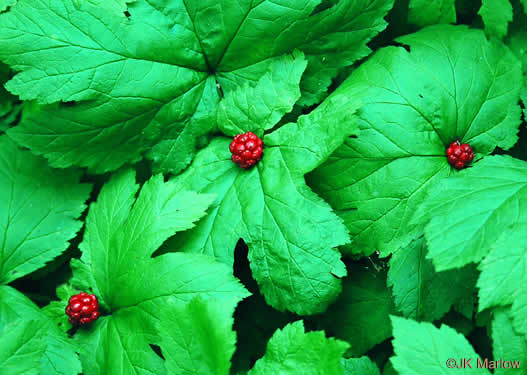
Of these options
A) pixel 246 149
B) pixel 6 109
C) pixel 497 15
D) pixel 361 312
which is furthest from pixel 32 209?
pixel 497 15

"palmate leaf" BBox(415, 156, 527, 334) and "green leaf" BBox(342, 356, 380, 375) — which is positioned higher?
"palmate leaf" BBox(415, 156, 527, 334)

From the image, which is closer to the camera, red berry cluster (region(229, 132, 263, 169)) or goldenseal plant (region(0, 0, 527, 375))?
goldenseal plant (region(0, 0, 527, 375))

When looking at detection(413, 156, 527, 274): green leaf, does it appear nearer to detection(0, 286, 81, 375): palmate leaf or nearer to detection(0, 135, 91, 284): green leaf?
detection(0, 286, 81, 375): palmate leaf

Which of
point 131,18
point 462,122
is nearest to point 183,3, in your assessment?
point 131,18

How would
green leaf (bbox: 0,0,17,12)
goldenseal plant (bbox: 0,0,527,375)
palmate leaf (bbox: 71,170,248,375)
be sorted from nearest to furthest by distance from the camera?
goldenseal plant (bbox: 0,0,527,375) → palmate leaf (bbox: 71,170,248,375) → green leaf (bbox: 0,0,17,12)

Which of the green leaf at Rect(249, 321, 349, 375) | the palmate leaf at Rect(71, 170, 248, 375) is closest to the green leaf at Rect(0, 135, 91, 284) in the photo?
the palmate leaf at Rect(71, 170, 248, 375)

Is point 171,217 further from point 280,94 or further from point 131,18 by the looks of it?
point 131,18

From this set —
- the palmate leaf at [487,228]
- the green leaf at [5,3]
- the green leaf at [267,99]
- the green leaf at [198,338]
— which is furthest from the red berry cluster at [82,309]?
the palmate leaf at [487,228]
